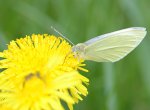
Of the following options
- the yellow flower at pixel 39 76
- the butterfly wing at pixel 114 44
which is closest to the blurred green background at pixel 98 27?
the butterfly wing at pixel 114 44

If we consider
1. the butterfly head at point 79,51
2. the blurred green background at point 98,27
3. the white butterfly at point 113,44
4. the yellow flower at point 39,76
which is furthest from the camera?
the blurred green background at point 98,27

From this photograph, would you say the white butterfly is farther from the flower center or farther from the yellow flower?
the flower center

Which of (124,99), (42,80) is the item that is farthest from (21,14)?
(42,80)

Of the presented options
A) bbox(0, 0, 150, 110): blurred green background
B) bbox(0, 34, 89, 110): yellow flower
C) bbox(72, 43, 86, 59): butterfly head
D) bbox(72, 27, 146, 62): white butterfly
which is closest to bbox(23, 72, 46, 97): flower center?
bbox(0, 34, 89, 110): yellow flower

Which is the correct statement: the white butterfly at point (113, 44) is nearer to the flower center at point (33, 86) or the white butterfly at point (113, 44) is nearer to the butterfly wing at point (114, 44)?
the butterfly wing at point (114, 44)

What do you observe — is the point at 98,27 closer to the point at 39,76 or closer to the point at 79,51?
the point at 79,51

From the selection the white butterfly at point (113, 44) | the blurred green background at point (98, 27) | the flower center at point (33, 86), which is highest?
the blurred green background at point (98, 27)

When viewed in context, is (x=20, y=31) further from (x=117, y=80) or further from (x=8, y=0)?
(x=117, y=80)
